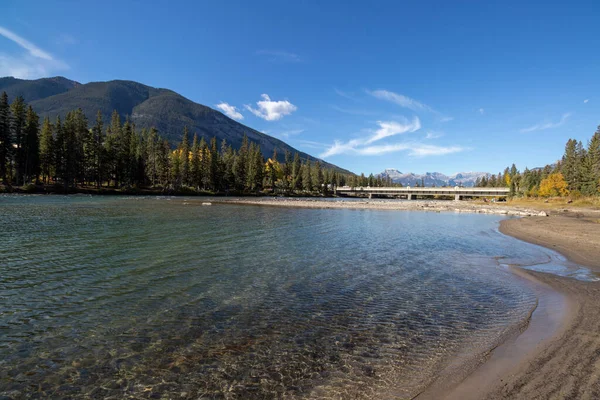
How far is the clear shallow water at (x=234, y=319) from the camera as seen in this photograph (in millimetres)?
5832

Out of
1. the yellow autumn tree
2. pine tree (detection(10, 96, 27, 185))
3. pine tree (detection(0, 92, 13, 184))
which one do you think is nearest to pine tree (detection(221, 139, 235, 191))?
pine tree (detection(10, 96, 27, 185))

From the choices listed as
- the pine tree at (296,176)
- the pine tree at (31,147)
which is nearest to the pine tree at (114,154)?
the pine tree at (31,147)

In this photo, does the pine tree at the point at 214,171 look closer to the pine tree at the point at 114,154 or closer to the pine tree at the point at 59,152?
the pine tree at the point at 114,154

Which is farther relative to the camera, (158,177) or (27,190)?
(158,177)

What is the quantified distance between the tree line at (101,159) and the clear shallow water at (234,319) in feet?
272

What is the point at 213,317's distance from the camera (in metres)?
8.76

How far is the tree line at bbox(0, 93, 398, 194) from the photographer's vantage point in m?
77.9

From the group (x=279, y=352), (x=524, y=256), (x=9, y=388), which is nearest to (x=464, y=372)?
→ (x=279, y=352)

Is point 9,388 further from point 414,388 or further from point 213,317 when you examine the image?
point 414,388

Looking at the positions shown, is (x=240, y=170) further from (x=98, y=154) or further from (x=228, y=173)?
(x=98, y=154)

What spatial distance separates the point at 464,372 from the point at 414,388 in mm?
1387

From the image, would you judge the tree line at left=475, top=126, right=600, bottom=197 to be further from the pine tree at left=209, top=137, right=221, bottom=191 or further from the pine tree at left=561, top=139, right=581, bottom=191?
the pine tree at left=209, top=137, right=221, bottom=191

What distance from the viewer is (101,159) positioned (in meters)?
93.2

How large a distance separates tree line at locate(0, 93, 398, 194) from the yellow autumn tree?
378 feet
